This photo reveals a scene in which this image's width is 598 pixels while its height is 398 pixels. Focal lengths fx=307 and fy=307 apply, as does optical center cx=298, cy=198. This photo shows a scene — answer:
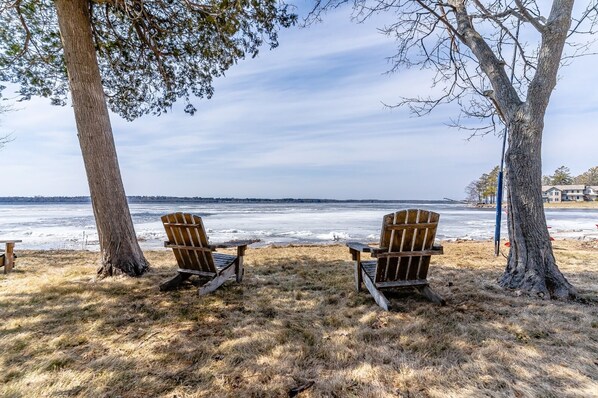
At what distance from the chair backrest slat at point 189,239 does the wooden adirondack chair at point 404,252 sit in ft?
6.34

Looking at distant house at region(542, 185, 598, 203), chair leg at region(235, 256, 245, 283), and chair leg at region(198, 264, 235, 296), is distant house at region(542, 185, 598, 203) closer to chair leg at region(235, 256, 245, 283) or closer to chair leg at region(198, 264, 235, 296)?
chair leg at region(235, 256, 245, 283)

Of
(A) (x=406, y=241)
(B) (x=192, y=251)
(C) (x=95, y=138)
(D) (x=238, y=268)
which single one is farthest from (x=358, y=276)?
(C) (x=95, y=138)

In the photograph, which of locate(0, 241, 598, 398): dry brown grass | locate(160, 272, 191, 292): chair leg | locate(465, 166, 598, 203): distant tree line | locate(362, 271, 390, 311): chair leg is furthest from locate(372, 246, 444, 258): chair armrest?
locate(465, 166, 598, 203): distant tree line

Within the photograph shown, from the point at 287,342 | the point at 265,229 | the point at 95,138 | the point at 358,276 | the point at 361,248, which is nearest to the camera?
the point at 287,342

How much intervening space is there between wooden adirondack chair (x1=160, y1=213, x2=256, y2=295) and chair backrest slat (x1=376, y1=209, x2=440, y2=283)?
2.01 meters

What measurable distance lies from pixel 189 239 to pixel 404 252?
102 inches

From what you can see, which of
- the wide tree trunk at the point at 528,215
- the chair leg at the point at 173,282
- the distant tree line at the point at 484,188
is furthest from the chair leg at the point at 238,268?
the distant tree line at the point at 484,188

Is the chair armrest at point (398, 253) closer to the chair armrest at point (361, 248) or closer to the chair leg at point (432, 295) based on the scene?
the chair armrest at point (361, 248)

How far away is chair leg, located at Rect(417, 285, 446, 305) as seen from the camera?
134 inches

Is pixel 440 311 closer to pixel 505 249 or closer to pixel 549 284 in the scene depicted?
pixel 549 284

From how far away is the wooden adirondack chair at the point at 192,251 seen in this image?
3.78 metres

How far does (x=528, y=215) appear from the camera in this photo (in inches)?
154

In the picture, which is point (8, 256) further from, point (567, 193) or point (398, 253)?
point (567, 193)

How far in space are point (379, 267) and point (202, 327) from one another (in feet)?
6.46
